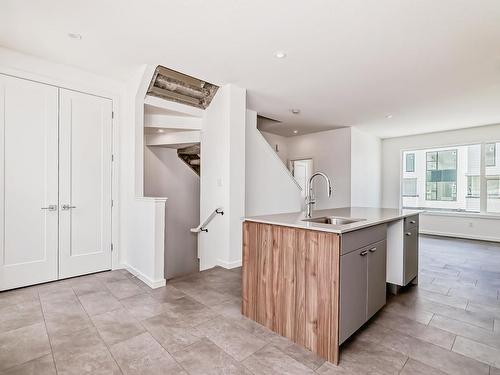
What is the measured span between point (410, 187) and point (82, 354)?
26.3 ft

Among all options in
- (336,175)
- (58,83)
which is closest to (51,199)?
(58,83)

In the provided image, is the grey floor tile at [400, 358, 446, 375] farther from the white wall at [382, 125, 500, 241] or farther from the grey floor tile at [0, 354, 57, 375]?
the white wall at [382, 125, 500, 241]

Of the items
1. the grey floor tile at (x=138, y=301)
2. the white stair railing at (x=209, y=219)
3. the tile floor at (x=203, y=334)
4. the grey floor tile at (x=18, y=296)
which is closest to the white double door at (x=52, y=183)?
the grey floor tile at (x=18, y=296)

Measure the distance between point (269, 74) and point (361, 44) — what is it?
1.19m

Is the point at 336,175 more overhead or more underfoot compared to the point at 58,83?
more underfoot

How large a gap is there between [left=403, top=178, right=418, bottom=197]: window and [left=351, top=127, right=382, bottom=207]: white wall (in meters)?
0.63

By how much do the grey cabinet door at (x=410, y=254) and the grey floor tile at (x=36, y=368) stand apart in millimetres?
3163

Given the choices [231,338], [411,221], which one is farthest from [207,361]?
[411,221]

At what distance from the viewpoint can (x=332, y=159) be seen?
6711 millimetres

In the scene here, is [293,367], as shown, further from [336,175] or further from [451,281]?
[336,175]

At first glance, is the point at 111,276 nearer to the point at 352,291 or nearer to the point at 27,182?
the point at 27,182

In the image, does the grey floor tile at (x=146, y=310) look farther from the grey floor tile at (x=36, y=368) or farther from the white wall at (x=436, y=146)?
the white wall at (x=436, y=146)

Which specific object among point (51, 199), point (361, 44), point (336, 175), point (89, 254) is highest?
point (361, 44)

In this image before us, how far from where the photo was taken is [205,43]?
2768mm
